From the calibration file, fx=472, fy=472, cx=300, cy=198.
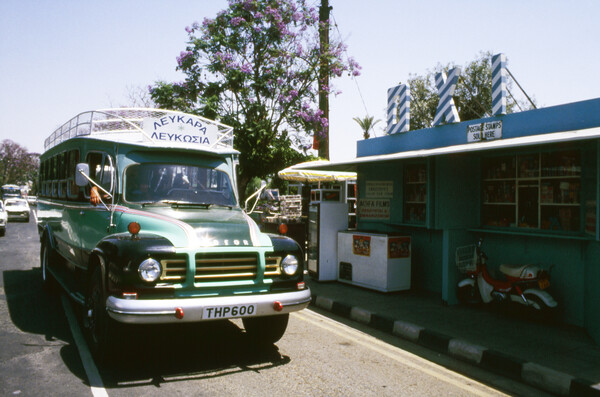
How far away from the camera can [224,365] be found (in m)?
4.80

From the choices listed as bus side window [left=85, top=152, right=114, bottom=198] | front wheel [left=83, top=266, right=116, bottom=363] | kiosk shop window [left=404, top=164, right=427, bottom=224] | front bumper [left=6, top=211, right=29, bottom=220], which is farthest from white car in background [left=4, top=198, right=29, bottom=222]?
front wheel [left=83, top=266, right=116, bottom=363]

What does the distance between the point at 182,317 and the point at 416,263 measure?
19.2 feet

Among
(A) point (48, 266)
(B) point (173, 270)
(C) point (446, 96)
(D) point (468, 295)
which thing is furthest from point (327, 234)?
(B) point (173, 270)

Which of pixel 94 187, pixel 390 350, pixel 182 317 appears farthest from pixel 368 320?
pixel 94 187

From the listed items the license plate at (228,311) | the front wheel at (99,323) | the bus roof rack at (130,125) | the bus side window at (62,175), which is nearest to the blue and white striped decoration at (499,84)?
the bus roof rack at (130,125)

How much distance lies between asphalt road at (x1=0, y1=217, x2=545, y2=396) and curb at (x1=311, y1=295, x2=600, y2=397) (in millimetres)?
149

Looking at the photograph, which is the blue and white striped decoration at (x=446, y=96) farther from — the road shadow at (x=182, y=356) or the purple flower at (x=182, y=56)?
the purple flower at (x=182, y=56)

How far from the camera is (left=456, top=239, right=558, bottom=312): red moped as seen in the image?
21.4 feet

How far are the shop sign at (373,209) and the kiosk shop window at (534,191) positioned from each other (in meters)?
2.14

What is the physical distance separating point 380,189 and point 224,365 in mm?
5864

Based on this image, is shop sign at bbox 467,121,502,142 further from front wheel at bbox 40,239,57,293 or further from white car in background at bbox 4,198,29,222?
white car in background at bbox 4,198,29,222

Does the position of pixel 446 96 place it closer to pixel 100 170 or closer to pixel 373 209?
pixel 373 209

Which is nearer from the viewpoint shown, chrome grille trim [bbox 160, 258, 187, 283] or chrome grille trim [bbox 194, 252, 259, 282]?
chrome grille trim [bbox 160, 258, 187, 283]

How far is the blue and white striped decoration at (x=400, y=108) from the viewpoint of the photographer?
960cm
